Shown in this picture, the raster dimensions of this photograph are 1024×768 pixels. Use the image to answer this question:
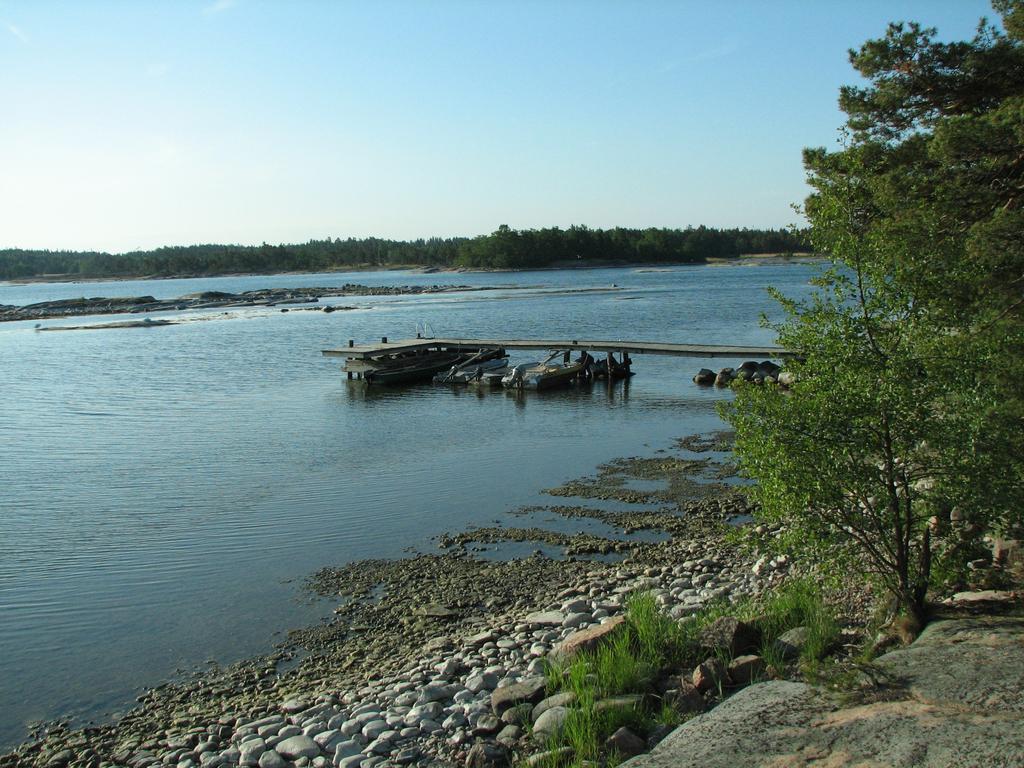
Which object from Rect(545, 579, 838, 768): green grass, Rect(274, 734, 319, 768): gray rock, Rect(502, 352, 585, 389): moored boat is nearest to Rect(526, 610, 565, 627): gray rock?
Rect(545, 579, 838, 768): green grass

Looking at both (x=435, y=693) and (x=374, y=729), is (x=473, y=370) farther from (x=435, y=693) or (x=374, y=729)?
(x=374, y=729)

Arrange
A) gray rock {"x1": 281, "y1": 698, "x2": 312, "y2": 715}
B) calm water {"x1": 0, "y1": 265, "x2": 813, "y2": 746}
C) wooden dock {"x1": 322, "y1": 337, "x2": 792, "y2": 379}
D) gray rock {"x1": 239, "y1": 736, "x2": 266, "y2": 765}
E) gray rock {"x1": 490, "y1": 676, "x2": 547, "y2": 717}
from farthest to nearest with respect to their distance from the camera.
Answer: wooden dock {"x1": 322, "y1": 337, "x2": 792, "y2": 379}
calm water {"x1": 0, "y1": 265, "x2": 813, "y2": 746}
gray rock {"x1": 281, "y1": 698, "x2": 312, "y2": 715}
gray rock {"x1": 490, "y1": 676, "x2": 547, "y2": 717}
gray rock {"x1": 239, "y1": 736, "x2": 266, "y2": 765}

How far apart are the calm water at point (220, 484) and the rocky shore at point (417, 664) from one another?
2.17 feet

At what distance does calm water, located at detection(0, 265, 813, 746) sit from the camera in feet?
37.7

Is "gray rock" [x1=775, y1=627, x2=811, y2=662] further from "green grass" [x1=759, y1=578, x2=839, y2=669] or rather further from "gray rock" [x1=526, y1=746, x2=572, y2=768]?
"gray rock" [x1=526, y1=746, x2=572, y2=768]

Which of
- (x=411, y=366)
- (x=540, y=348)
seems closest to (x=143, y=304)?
(x=411, y=366)

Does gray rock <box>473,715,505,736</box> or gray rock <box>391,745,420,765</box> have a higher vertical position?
gray rock <box>473,715,505,736</box>

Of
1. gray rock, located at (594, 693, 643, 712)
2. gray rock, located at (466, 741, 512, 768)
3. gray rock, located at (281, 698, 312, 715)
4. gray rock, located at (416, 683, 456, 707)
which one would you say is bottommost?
gray rock, located at (281, 698, 312, 715)

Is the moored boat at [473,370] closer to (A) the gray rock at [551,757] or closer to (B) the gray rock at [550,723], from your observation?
(B) the gray rock at [550,723]

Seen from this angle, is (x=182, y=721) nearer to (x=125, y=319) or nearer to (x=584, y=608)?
(x=584, y=608)

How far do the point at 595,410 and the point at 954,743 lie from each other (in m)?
23.1

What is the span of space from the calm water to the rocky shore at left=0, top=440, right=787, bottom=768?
66 centimetres

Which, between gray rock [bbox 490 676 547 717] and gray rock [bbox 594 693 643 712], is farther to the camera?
gray rock [bbox 490 676 547 717]

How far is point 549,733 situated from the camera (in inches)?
302
